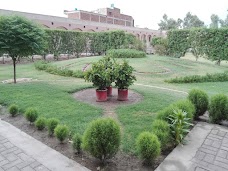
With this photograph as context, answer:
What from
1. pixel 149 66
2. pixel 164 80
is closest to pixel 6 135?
pixel 164 80

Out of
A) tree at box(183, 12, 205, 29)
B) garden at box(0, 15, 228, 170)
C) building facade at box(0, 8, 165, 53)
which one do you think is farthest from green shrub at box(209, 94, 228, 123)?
tree at box(183, 12, 205, 29)

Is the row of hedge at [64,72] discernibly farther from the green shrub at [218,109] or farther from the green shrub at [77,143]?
the green shrub at [77,143]

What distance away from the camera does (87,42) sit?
20.9 meters

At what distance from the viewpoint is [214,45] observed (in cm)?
1595

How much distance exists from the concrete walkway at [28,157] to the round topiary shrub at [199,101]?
299 centimetres

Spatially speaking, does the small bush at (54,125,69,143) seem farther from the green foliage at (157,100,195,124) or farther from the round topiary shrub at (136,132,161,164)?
the green foliage at (157,100,195,124)

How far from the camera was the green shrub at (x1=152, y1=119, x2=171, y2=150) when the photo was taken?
3126 millimetres

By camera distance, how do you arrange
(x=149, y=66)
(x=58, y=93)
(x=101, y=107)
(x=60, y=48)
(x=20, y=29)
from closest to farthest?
(x=101, y=107)
(x=58, y=93)
(x=20, y=29)
(x=149, y=66)
(x=60, y=48)

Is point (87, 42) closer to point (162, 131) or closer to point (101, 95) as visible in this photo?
point (101, 95)

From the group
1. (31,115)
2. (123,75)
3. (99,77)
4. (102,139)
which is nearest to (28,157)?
(102,139)

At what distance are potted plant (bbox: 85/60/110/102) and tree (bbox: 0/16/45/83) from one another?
10.7ft

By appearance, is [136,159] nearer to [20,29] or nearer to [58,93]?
[58,93]

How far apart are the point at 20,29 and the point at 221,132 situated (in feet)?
22.6

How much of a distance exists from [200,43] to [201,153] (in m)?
15.5
